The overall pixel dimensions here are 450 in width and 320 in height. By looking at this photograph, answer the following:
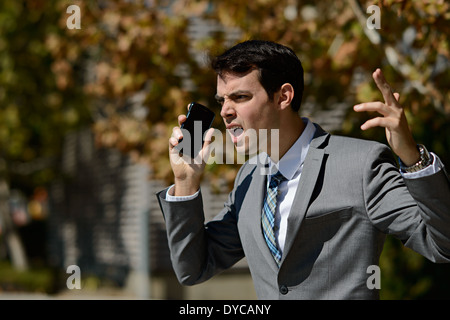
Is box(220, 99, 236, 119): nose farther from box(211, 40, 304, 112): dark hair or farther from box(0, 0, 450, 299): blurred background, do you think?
box(0, 0, 450, 299): blurred background

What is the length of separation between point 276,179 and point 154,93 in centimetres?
447

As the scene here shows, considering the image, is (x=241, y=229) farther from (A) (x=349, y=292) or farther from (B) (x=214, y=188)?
(B) (x=214, y=188)

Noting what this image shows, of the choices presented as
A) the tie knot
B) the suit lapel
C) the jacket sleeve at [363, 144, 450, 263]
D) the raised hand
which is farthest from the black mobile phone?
the raised hand

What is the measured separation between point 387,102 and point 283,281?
0.90m

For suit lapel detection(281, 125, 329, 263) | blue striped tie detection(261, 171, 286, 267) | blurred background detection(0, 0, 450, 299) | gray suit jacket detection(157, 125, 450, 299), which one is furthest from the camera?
blurred background detection(0, 0, 450, 299)

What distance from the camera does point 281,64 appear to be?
2707mm

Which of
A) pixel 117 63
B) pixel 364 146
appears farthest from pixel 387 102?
pixel 117 63

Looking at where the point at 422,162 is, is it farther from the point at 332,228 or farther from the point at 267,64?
the point at 267,64

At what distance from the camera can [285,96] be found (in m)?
2.72

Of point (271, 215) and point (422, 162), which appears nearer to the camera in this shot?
point (422, 162)

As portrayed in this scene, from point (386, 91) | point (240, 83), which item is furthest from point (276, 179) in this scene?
point (386, 91)

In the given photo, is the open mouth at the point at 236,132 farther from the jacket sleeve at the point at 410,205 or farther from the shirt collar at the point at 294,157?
the jacket sleeve at the point at 410,205

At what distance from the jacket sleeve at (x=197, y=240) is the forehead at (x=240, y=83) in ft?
1.61

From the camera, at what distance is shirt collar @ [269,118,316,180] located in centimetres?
273
